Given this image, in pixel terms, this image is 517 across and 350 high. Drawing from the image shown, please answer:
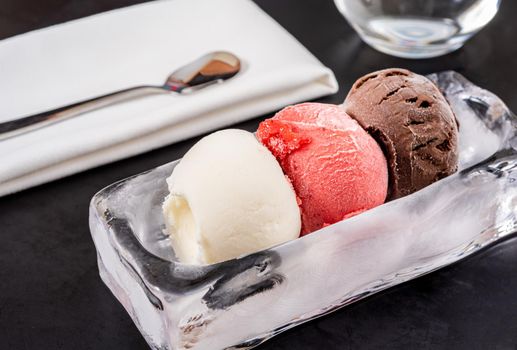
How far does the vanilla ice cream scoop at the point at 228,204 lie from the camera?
0.73m

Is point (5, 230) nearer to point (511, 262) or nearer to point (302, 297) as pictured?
point (302, 297)

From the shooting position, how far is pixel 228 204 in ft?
2.40

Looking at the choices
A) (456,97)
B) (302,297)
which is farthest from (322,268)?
(456,97)

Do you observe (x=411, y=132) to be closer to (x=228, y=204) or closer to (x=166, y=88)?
(x=228, y=204)

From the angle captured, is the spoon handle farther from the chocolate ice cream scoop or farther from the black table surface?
the chocolate ice cream scoop

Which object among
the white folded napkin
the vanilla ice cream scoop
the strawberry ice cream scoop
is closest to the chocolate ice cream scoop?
the strawberry ice cream scoop

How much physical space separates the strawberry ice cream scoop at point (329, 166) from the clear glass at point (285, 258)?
50 millimetres

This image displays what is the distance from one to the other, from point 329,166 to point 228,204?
0.38 feet

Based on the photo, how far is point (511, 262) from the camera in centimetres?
88

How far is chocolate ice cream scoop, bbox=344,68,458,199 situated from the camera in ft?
2.67

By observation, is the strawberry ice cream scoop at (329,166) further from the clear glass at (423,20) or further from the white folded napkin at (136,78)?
the clear glass at (423,20)

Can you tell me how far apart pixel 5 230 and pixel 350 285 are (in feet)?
1.32

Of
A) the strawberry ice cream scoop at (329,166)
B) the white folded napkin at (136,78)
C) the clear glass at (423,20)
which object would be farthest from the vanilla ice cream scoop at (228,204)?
the clear glass at (423,20)

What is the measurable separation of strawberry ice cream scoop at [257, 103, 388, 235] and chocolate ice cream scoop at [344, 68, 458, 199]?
15 millimetres
